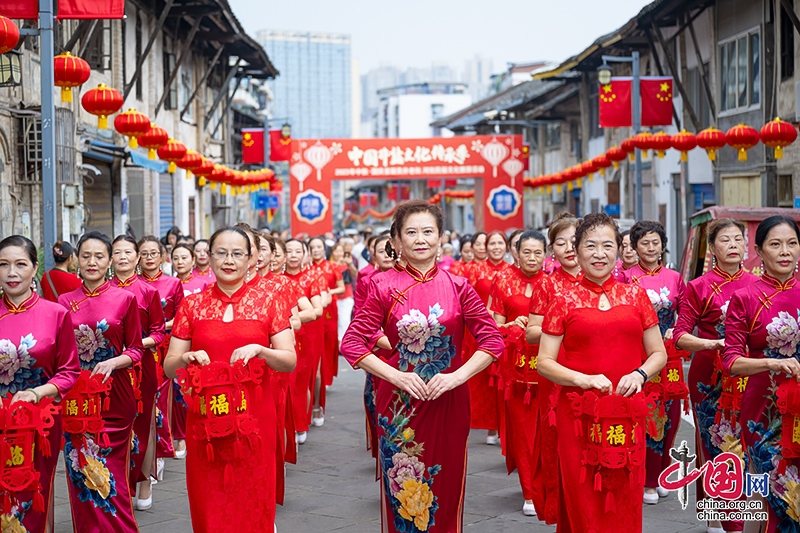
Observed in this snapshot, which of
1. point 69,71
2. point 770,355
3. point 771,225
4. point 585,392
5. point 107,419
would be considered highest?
point 69,71

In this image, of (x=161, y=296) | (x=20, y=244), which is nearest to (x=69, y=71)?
(x=161, y=296)

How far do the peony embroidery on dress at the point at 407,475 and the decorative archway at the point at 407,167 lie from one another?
20.1 m

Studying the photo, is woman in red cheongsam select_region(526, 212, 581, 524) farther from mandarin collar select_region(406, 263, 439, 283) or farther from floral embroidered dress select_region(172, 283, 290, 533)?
floral embroidered dress select_region(172, 283, 290, 533)

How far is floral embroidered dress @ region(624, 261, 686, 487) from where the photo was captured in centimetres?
712

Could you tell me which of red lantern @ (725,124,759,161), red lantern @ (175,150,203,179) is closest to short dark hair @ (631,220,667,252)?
red lantern @ (725,124,759,161)

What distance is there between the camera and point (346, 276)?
66.8ft

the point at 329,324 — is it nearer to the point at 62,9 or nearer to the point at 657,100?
the point at 62,9

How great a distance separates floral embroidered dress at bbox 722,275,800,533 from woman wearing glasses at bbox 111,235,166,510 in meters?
3.35

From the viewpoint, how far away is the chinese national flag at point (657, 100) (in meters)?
19.0

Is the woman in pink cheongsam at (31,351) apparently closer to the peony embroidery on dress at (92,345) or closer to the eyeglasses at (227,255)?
the eyeglasses at (227,255)

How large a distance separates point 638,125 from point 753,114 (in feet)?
6.69

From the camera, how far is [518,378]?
24.3 ft

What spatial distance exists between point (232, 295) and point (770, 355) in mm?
2625

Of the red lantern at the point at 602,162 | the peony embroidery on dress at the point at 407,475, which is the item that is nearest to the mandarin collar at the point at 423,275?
the peony embroidery on dress at the point at 407,475
